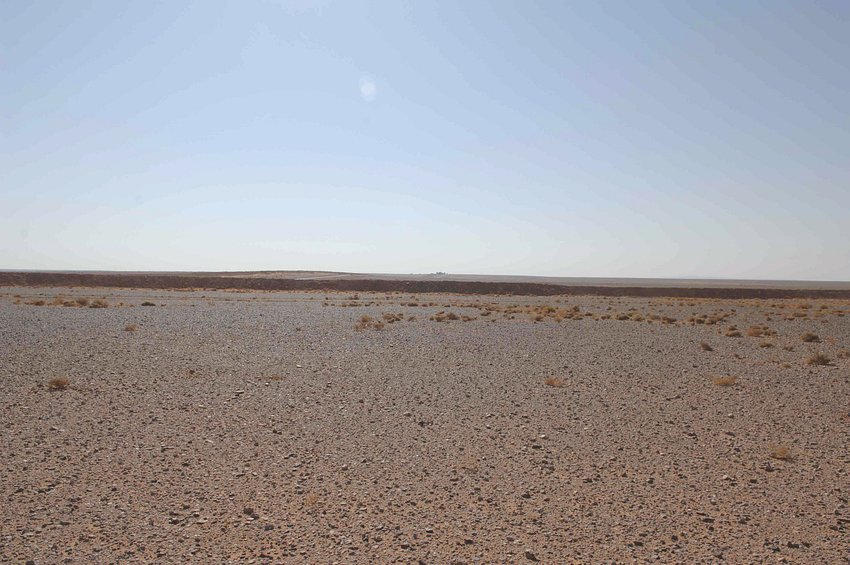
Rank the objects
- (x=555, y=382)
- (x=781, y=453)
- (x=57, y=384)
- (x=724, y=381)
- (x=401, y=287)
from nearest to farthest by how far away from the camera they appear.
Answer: (x=781, y=453)
(x=57, y=384)
(x=555, y=382)
(x=724, y=381)
(x=401, y=287)

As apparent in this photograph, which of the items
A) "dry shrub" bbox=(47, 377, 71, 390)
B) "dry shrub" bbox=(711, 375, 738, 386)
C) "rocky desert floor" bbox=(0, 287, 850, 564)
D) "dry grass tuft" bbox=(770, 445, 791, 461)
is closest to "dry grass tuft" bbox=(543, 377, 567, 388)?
"rocky desert floor" bbox=(0, 287, 850, 564)

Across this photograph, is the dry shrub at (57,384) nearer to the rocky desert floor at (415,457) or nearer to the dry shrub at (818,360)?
the rocky desert floor at (415,457)

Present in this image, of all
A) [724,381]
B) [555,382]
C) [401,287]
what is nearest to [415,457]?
[555,382]

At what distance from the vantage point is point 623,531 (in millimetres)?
6457

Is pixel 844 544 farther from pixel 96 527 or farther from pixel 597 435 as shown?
pixel 96 527

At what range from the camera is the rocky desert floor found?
20.1ft

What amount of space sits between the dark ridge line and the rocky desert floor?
198 feet

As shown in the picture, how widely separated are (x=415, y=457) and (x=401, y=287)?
77.5m

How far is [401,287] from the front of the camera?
86.4m

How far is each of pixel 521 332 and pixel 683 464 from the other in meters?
18.7

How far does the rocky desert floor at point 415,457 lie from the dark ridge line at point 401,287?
198 ft

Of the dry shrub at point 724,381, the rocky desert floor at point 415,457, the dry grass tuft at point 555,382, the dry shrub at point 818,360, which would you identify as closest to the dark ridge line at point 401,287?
the dry shrub at point 818,360

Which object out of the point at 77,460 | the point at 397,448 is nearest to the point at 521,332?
the point at 397,448

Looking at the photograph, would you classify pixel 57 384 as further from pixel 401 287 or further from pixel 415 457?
pixel 401 287
